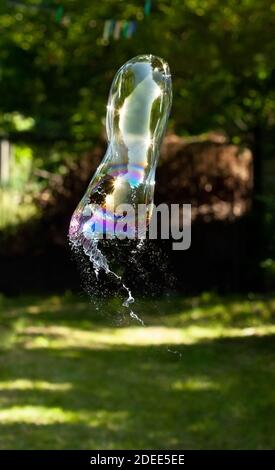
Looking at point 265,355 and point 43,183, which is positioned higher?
point 43,183

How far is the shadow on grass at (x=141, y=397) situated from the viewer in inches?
198

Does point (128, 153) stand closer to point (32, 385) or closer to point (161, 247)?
point (32, 385)

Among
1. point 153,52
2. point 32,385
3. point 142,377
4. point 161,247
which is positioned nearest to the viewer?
point 32,385

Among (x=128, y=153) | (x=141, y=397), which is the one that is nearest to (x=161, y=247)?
(x=141, y=397)

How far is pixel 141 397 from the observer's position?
234 inches

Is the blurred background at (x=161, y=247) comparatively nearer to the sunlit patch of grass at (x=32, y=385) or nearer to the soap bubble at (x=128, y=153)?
the sunlit patch of grass at (x=32, y=385)

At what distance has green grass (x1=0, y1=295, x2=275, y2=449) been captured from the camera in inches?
200

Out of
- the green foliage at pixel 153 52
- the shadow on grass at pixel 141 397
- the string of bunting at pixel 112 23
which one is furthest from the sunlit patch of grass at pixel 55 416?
the green foliage at pixel 153 52

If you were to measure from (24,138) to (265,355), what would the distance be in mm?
4827

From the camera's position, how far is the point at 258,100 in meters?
7.93

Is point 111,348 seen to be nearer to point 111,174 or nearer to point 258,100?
point 258,100

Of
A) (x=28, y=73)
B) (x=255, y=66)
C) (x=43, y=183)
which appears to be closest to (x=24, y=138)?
(x=43, y=183)

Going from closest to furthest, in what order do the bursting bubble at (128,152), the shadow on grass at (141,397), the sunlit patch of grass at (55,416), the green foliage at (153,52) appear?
the bursting bubble at (128,152), the shadow on grass at (141,397), the sunlit patch of grass at (55,416), the green foliage at (153,52)

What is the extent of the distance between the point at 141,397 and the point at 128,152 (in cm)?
316
